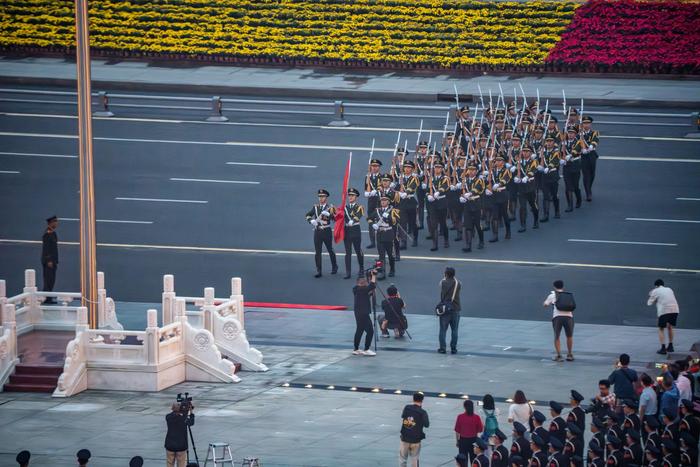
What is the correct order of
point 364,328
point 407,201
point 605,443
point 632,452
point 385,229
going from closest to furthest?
1. point 632,452
2. point 605,443
3. point 364,328
4. point 385,229
5. point 407,201

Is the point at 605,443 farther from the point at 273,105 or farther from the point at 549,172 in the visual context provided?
the point at 273,105

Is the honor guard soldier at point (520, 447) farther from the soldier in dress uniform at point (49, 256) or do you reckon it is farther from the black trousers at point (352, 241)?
the soldier in dress uniform at point (49, 256)

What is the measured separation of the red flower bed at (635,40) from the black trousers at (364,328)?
2784cm

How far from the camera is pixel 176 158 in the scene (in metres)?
46.7

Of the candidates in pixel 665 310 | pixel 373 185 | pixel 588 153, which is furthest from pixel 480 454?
pixel 588 153

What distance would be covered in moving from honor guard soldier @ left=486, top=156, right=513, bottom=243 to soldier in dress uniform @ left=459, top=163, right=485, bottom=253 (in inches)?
14.0

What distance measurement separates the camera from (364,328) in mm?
30172

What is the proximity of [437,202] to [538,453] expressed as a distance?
17.3 metres

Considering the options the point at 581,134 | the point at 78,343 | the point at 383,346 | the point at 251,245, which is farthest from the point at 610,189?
the point at 78,343

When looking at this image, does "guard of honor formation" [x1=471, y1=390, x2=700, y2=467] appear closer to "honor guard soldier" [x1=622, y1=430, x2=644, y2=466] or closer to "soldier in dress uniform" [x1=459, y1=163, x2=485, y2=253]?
"honor guard soldier" [x1=622, y1=430, x2=644, y2=466]

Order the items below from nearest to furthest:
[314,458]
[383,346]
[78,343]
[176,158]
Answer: [314,458] → [78,343] → [383,346] → [176,158]

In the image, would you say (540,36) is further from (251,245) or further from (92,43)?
(251,245)

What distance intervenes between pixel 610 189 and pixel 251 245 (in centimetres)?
997

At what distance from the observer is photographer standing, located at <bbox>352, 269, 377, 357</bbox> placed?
29906mm
